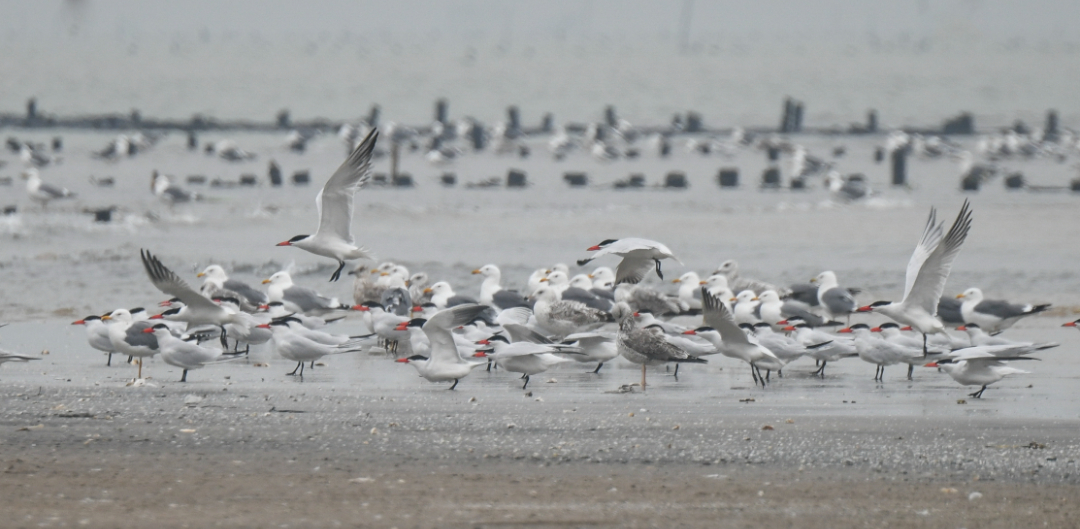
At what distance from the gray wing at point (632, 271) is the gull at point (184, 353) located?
4021mm

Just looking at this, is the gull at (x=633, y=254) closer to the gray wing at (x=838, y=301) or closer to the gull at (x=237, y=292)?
the gray wing at (x=838, y=301)

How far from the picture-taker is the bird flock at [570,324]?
9984 millimetres

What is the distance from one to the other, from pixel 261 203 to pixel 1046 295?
15.7 metres

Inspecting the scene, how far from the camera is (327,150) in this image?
43.5 metres

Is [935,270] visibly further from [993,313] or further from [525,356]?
[525,356]

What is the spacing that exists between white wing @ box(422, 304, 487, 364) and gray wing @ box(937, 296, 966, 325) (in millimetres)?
5297

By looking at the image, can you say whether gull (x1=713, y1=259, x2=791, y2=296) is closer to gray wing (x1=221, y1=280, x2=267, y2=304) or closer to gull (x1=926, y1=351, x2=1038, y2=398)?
gull (x1=926, y1=351, x2=1038, y2=398)

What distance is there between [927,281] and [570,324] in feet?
9.64

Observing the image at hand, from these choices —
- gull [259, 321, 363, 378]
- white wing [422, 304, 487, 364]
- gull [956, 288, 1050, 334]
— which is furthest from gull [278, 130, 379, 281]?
gull [956, 288, 1050, 334]

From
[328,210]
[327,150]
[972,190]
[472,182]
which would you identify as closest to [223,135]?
[327,150]

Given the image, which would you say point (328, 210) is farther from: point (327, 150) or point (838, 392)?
point (327, 150)

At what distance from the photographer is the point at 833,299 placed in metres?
13.8

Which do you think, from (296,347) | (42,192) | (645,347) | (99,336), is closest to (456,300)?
(296,347)

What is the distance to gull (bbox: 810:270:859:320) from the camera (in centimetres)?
1366
